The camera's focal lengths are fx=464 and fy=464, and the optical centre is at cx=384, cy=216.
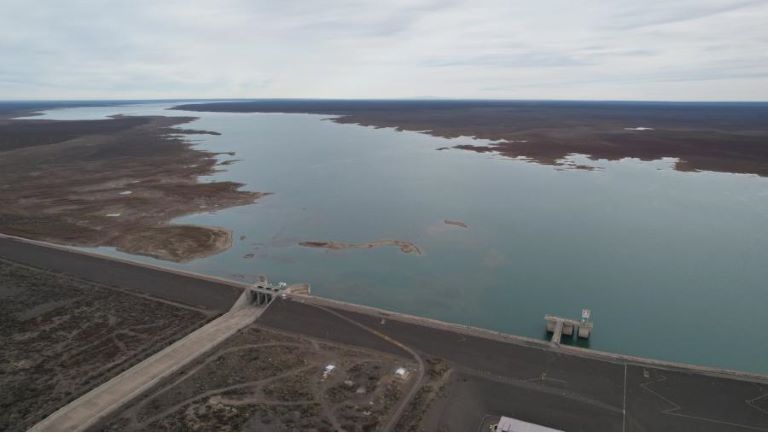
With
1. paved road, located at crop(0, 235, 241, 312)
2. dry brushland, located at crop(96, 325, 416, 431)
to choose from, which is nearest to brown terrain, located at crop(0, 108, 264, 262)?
paved road, located at crop(0, 235, 241, 312)

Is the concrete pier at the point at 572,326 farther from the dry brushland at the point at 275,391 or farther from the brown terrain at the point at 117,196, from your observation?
the brown terrain at the point at 117,196

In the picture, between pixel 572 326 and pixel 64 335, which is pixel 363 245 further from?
pixel 64 335

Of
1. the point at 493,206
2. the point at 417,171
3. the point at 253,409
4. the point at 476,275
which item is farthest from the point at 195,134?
the point at 253,409

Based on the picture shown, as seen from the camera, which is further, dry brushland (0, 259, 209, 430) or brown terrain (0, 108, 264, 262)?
brown terrain (0, 108, 264, 262)

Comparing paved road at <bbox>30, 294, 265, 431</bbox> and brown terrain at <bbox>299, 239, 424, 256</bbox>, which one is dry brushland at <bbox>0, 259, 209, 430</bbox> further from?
brown terrain at <bbox>299, 239, 424, 256</bbox>

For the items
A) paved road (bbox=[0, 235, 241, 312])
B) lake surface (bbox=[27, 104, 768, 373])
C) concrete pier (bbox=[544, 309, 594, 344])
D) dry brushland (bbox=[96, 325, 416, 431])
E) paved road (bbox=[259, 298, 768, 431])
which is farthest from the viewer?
paved road (bbox=[0, 235, 241, 312])

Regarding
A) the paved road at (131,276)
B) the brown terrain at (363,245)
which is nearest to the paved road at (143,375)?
the paved road at (131,276)

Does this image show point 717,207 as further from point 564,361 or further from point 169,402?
point 169,402

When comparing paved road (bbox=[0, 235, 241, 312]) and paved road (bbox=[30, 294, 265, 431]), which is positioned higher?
paved road (bbox=[0, 235, 241, 312])
